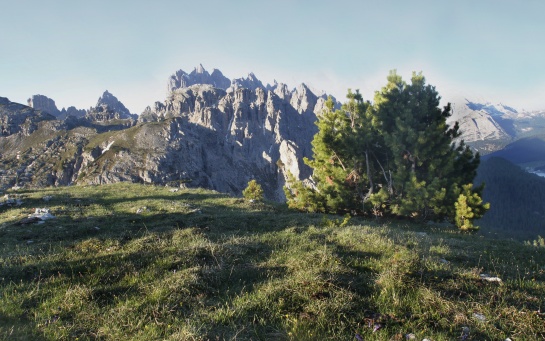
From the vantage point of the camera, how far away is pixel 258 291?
272 inches

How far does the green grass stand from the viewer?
18.1ft

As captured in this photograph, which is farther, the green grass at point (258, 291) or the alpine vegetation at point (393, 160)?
the alpine vegetation at point (393, 160)

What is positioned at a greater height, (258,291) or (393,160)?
(393,160)

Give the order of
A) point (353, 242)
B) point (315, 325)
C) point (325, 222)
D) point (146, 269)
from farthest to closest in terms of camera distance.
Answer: point (325, 222)
point (353, 242)
point (146, 269)
point (315, 325)

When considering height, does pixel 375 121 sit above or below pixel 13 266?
above

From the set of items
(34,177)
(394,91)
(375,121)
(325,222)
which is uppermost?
(394,91)

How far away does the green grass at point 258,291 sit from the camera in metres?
5.53

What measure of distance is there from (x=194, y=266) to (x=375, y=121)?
24778 millimetres

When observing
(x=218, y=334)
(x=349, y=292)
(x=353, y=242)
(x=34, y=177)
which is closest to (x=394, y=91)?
(x=353, y=242)

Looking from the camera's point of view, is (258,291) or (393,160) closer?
(258,291)

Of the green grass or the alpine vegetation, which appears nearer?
the green grass

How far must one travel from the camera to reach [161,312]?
233 inches

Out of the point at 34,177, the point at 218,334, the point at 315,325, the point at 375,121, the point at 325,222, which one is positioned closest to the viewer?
the point at 218,334

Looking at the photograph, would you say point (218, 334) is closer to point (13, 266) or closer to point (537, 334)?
point (537, 334)
